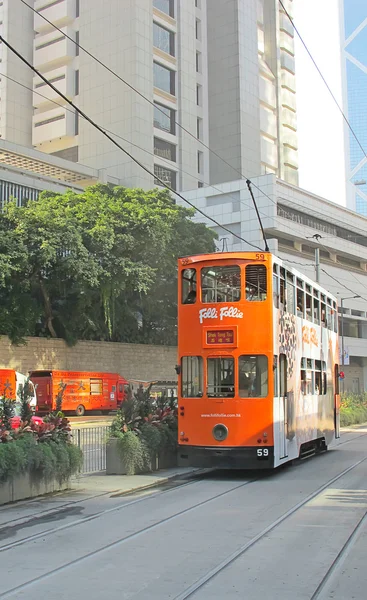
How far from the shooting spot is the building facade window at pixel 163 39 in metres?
71.8

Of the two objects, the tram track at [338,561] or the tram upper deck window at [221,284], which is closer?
the tram track at [338,561]

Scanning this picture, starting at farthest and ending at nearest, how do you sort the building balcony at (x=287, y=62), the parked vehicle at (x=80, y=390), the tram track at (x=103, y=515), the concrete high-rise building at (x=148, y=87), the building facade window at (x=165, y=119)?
the building balcony at (x=287, y=62) → the building facade window at (x=165, y=119) → the concrete high-rise building at (x=148, y=87) → the parked vehicle at (x=80, y=390) → the tram track at (x=103, y=515)

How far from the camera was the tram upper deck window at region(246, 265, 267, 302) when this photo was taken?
47.1ft

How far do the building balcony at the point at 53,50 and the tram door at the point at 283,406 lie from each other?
64143 mm

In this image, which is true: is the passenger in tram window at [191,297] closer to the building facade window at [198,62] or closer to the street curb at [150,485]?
the street curb at [150,485]

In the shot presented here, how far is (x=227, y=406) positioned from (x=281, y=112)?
83280 millimetres

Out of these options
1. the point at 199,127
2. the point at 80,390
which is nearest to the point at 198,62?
the point at 199,127

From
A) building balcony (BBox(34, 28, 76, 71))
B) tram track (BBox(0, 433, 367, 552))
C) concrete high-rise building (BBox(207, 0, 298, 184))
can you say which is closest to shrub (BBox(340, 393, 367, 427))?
tram track (BBox(0, 433, 367, 552))

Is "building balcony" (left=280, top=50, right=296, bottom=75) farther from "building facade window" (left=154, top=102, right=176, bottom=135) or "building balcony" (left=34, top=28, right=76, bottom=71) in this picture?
"building balcony" (left=34, top=28, right=76, bottom=71)

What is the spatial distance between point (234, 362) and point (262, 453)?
193 cm

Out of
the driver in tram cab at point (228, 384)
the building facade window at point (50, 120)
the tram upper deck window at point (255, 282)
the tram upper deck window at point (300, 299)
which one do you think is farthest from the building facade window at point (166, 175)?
the driver in tram cab at point (228, 384)

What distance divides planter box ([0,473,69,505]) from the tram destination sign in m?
4.26

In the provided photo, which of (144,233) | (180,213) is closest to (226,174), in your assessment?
(180,213)

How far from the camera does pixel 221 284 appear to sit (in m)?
14.6
